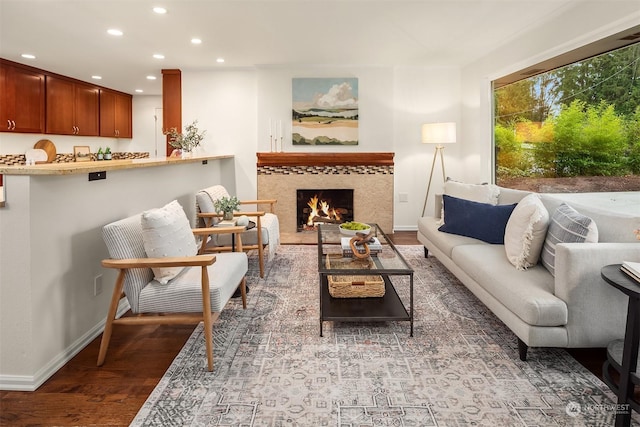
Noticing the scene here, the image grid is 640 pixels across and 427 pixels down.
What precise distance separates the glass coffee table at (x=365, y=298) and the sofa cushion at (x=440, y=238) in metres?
0.60

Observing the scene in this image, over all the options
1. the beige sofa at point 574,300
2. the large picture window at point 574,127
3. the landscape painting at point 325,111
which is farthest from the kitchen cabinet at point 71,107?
the beige sofa at point 574,300

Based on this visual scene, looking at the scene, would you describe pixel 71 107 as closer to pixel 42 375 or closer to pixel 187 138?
pixel 187 138

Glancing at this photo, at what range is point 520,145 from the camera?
4.84 metres

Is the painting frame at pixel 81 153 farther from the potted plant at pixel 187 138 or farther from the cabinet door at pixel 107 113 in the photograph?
the potted plant at pixel 187 138

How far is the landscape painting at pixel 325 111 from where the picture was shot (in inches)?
238

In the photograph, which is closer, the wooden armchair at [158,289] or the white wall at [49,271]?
the white wall at [49,271]

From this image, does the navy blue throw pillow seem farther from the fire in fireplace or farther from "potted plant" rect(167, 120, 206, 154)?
"potted plant" rect(167, 120, 206, 154)

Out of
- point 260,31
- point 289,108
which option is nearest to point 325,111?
point 289,108

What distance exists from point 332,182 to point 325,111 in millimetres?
1026

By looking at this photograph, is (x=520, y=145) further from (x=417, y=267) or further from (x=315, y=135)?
(x=315, y=135)

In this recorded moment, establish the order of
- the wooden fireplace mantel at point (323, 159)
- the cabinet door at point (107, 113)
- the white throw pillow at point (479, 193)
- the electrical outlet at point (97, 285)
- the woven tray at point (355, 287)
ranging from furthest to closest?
1. the cabinet door at point (107, 113)
2. the wooden fireplace mantel at point (323, 159)
3. the white throw pillow at point (479, 193)
4. the woven tray at point (355, 287)
5. the electrical outlet at point (97, 285)

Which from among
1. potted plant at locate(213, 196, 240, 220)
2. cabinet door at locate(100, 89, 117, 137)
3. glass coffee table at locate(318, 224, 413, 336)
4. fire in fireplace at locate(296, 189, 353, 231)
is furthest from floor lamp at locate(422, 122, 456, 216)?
Answer: cabinet door at locate(100, 89, 117, 137)

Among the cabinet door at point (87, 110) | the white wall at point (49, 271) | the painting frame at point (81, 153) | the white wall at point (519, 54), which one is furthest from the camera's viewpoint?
the painting frame at point (81, 153)

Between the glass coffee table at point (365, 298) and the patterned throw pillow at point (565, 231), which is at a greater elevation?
the patterned throw pillow at point (565, 231)
